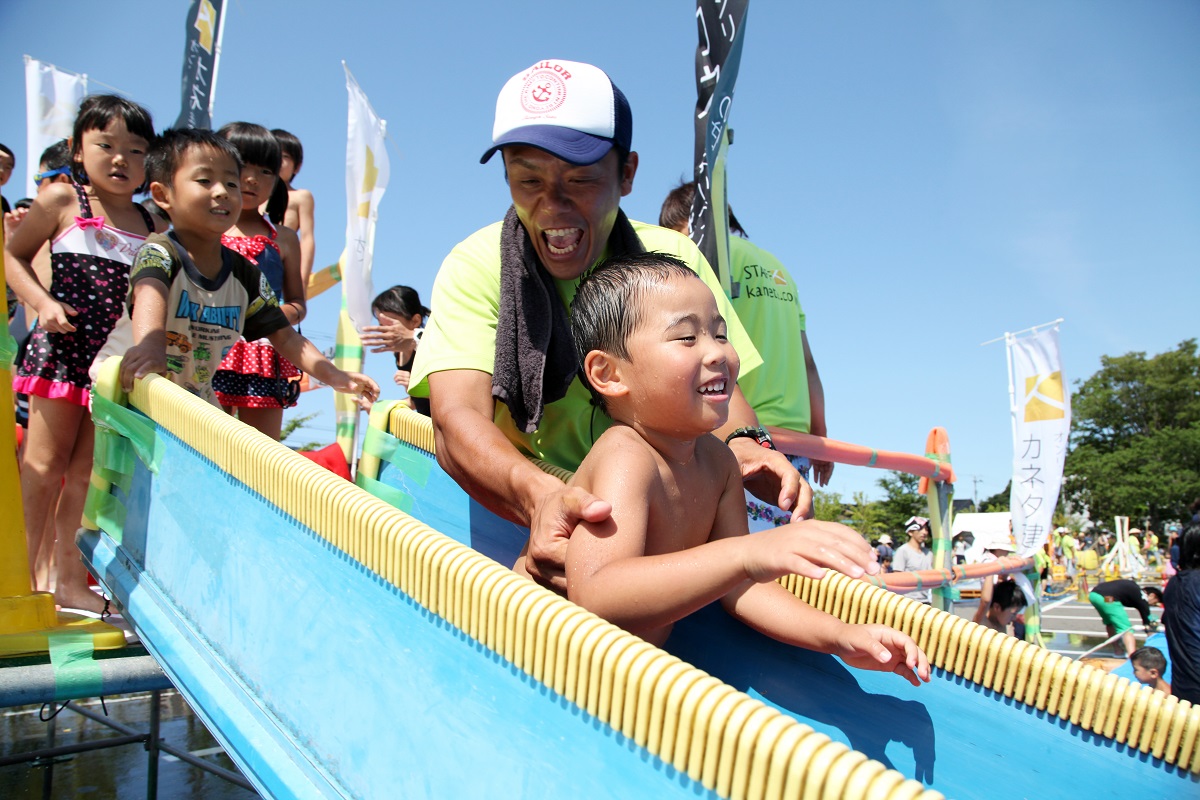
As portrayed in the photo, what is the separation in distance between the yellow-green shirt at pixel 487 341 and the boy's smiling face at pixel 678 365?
0.57m

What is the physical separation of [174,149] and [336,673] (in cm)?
218

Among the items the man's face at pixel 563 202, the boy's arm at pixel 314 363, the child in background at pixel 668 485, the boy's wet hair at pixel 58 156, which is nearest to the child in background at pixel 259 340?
the boy's arm at pixel 314 363

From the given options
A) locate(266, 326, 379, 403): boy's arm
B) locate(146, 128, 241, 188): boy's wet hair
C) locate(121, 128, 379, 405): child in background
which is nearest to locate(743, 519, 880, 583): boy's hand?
locate(121, 128, 379, 405): child in background

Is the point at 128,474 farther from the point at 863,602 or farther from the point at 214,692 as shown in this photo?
the point at 863,602

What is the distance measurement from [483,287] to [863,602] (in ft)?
3.89

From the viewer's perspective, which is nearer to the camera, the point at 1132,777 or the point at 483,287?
the point at 1132,777

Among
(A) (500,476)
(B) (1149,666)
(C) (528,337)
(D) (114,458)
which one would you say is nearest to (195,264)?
(D) (114,458)

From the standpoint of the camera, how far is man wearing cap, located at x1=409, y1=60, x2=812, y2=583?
1.87 meters

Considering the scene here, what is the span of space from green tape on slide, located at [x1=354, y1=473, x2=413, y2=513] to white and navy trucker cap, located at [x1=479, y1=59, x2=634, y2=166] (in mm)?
1056

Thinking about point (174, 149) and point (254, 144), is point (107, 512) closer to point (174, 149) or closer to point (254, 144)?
point (174, 149)

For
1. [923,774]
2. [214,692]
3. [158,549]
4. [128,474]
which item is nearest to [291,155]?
[128,474]

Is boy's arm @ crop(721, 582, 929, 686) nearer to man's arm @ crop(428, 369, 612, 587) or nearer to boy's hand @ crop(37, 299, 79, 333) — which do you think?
man's arm @ crop(428, 369, 612, 587)

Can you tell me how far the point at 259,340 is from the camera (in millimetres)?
3732

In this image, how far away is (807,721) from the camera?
1592 mm
